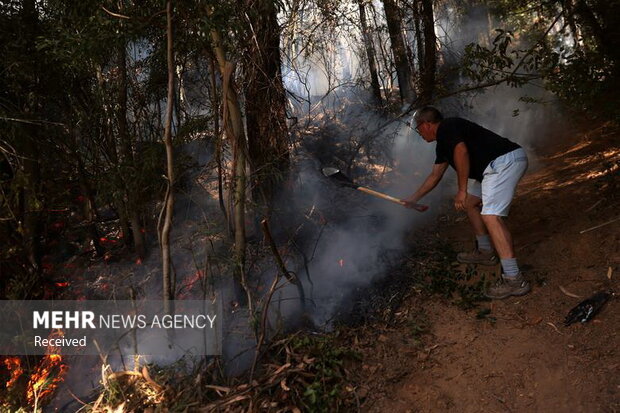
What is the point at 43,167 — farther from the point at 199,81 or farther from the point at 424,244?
the point at 424,244

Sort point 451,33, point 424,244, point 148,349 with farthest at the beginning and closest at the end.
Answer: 1. point 451,33
2. point 424,244
3. point 148,349

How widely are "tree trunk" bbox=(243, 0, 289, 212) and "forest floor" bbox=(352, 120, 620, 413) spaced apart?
2142mm

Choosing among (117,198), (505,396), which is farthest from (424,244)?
(117,198)

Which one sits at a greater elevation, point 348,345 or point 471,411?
point 348,345

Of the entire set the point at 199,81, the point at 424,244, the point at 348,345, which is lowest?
the point at 348,345

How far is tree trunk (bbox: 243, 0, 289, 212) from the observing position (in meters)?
5.35

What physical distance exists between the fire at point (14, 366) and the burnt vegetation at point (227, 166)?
0.07 feet

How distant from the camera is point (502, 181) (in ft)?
13.0

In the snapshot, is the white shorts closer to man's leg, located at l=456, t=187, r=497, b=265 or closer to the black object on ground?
man's leg, located at l=456, t=187, r=497, b=265

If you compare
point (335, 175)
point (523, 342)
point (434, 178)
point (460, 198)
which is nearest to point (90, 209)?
point (335, 175)

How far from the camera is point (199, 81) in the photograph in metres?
6.14

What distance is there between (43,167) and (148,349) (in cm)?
308

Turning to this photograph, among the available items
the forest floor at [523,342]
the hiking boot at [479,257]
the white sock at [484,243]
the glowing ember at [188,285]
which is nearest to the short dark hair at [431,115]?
the white sock at [484,243]

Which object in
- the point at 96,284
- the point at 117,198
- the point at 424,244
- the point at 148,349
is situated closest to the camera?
the point at 148,349
